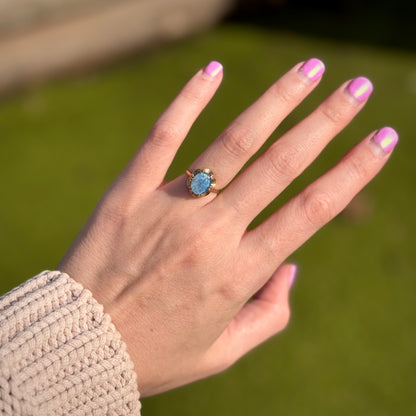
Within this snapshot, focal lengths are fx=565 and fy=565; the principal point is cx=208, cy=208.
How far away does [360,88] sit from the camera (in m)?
1.57

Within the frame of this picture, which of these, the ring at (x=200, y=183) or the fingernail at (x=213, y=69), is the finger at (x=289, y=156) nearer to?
the ring at (x=200, y=183)

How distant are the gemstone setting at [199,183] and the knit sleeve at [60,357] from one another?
1.26 feet

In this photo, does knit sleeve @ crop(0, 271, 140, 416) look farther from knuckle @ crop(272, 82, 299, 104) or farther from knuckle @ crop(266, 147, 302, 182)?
knuckle @ crop(272, 82, 299, 104)

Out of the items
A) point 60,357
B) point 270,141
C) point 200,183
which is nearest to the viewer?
point 60,357

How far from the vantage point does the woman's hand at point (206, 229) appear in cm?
147

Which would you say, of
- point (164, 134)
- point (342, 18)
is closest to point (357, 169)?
point (164, 134)

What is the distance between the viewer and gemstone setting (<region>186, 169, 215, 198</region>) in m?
1.49

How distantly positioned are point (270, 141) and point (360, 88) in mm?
1163

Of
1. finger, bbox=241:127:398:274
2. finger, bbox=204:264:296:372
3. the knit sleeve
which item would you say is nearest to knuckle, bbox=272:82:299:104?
finger, bbox=241:127:398:274

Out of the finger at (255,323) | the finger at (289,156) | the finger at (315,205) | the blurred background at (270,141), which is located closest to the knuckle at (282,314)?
the finger at (255,323)

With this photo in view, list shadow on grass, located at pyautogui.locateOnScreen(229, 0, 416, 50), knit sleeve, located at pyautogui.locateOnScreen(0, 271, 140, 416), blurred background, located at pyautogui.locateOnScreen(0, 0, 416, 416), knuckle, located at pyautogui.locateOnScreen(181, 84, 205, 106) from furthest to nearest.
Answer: shadow on grass, located at pyautogui.locateOnScreen(229, 0, 416, 50), blurred background, located at pyautogui.locateOnScreen(0, 0, 416, 416), knuckle, located at pyautogui.locateOnScreen(181, 84, 205, 106), knit sleeve, located at pyautogui.locateOnScreen(0, 271, 140, 416)

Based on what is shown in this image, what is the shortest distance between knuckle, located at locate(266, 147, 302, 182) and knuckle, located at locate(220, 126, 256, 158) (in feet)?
0.22

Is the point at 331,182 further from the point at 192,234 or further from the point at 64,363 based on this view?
the point at 64,363

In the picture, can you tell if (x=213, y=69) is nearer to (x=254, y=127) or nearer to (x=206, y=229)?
(x=254, y=127)
